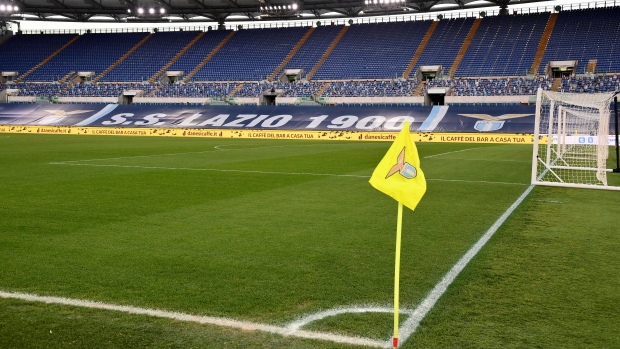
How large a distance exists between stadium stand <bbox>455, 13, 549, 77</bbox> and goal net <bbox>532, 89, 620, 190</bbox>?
14.0 m

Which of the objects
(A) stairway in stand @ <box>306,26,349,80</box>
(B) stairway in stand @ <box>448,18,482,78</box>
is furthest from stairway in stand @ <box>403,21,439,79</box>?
(A) stairway in stand @ <box>306,26,349,80</box>

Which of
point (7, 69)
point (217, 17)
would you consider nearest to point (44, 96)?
point (7, 69)

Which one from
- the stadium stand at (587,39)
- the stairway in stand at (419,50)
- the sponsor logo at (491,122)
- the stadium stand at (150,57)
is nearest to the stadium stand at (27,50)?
the stadium stand at (150,57)

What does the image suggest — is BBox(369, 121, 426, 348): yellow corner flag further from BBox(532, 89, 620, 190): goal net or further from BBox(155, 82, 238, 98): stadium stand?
BBox(155, 82, 238, 98): stadium stand

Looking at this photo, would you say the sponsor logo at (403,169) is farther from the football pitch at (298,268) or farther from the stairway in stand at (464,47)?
the stairway in stand at (464,47)

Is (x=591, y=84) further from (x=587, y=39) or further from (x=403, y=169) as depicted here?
(x=403, y=169)

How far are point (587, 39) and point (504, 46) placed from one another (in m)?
6.79

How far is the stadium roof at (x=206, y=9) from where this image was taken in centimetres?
5406

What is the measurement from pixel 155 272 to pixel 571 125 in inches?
911

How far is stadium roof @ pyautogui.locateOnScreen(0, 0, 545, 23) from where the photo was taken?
177 feet

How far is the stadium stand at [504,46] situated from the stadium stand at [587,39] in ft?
4.99

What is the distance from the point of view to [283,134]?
1464 inches

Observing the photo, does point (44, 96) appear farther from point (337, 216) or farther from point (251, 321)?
point (251, 321)

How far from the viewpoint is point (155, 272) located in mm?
5109
